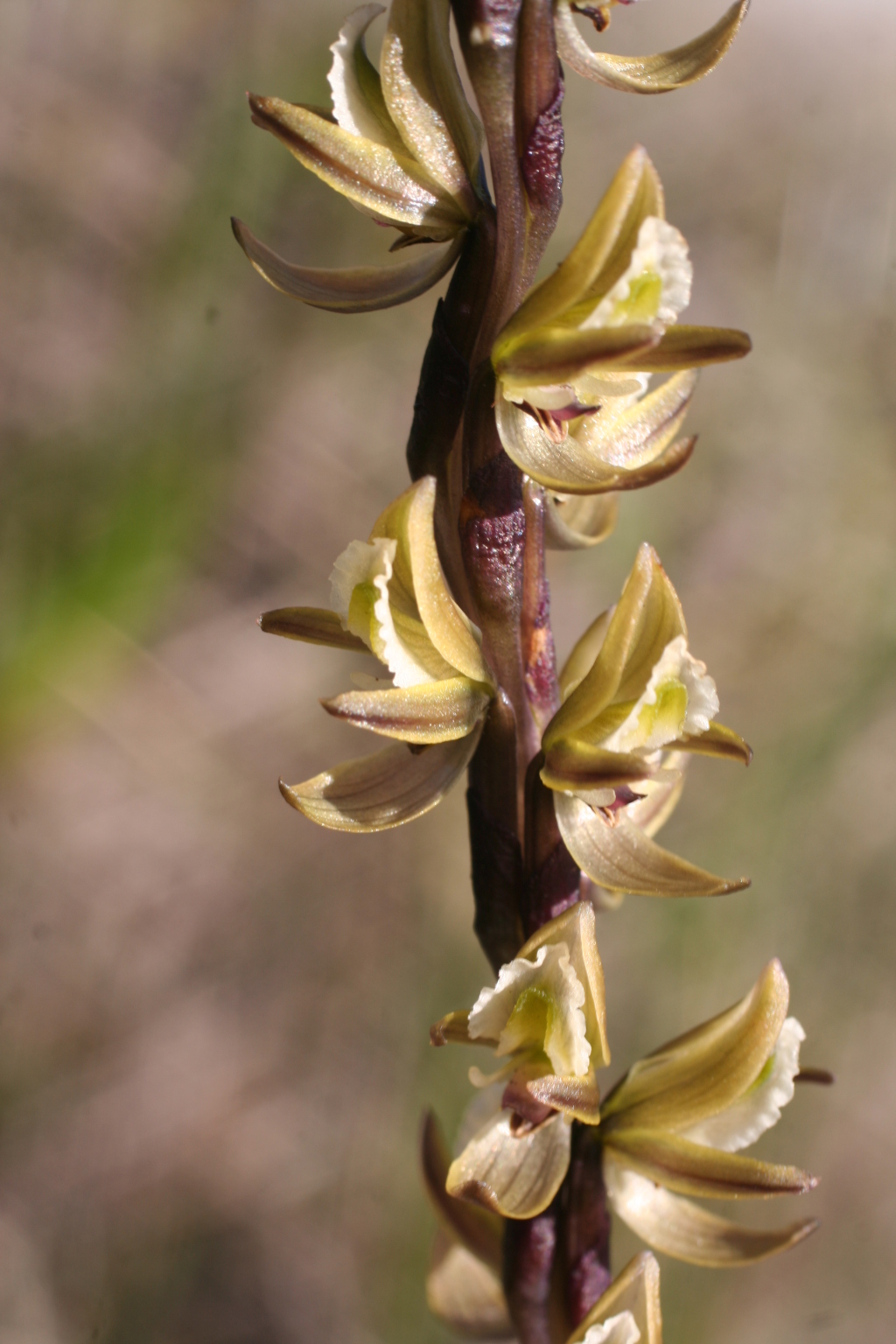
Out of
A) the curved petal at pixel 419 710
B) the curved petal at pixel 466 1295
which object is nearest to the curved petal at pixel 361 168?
the curved petal at pixel 419 710

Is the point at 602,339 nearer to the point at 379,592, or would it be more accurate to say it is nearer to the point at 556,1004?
the point at 379,592

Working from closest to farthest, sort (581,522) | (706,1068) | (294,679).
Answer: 1. (706,1068)
2. (581,522)
3. (294,679)

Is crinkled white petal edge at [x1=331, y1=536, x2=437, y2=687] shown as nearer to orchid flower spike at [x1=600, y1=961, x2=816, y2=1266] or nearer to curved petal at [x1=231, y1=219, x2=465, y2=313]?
curved petal at [x1=231, y1=219, x2=465, y2=313]

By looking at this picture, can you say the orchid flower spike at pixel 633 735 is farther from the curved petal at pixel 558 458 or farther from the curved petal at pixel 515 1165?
the curved petal at pixel 515 1165

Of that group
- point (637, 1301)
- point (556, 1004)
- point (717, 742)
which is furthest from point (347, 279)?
point (637, 1301)

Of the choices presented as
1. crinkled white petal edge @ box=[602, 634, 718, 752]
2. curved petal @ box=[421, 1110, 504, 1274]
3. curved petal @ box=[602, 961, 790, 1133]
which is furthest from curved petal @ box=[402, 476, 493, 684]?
curved petal @ box=[421, 1110, 504, 1274]
